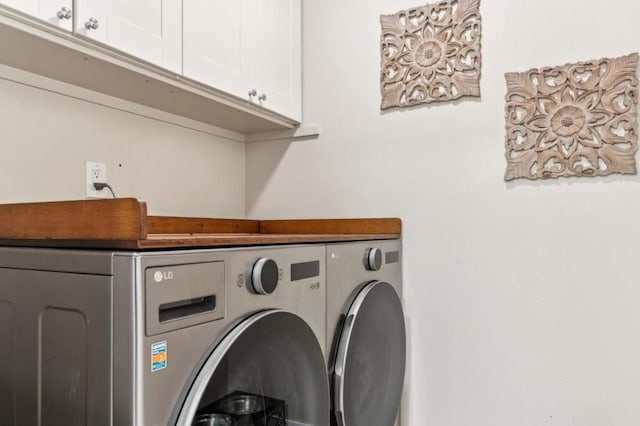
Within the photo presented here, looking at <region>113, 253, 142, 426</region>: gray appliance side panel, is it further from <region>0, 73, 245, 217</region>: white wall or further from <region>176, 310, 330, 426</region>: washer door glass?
<region>0, 73, 245, 217</region>: white wall

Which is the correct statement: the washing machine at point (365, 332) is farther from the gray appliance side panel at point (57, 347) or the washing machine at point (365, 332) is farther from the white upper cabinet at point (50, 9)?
→ the white upper cabinet at point (50, 9)

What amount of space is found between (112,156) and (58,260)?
803 mm

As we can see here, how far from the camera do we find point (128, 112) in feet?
4.86

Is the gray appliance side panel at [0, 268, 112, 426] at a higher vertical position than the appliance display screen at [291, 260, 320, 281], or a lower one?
lower

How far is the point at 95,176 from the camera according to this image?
1.37 metres

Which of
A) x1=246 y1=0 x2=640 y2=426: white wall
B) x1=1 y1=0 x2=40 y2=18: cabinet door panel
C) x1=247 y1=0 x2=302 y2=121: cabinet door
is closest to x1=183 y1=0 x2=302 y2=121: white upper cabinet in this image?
x1=247 y1=0 x2=302 y2=121: cabinet door

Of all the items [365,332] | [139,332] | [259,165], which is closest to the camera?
[139,332]

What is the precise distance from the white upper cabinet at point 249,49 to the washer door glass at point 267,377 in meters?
0.80

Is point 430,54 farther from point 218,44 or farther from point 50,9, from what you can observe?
point 50,9

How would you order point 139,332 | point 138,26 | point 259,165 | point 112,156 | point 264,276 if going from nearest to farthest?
point 139,332, point 264,276, point 138,26, point 112,156, point 259,165

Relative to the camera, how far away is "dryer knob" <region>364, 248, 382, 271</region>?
134cm

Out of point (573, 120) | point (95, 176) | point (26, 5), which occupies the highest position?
point (26, 5)

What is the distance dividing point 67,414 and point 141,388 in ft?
0.53

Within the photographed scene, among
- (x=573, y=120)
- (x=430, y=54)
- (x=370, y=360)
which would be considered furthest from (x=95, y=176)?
(x=573, y=120)
